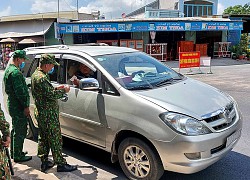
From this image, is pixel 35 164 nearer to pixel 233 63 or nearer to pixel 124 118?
pixel 124 118

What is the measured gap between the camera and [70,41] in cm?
2109

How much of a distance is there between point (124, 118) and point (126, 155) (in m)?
0.52

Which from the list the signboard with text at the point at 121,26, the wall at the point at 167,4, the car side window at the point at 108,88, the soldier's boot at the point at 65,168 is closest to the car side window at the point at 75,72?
the car side window at the point at 108,88

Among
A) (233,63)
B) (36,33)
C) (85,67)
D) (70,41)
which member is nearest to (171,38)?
(233,63)

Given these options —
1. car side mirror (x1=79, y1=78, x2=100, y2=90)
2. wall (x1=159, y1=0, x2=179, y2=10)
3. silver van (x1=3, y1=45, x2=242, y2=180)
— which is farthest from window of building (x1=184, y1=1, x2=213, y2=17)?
car side mirror (x1=79, y1=78, x2=100, y2=90)

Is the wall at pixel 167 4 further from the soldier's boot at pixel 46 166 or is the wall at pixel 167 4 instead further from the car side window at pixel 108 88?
the soldier's boot at pixel 46 166

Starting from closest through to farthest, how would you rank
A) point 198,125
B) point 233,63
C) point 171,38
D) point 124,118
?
point 198,125
point 124,118
point 233,63
point 171,38

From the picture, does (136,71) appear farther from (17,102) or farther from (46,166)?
(46,166)

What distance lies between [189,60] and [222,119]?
453 inches

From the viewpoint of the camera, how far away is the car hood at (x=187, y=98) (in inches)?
117

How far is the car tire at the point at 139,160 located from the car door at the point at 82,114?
15.4 inches

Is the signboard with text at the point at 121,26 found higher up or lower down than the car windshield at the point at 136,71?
higher up

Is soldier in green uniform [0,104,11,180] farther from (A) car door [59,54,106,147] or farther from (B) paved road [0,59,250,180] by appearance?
(A) car door [59,54,106,147]

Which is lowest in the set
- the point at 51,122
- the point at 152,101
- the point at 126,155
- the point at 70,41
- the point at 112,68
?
the point at 126,155
